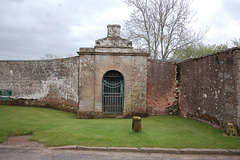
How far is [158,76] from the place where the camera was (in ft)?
35.3

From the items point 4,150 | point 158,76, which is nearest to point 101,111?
point 158,76

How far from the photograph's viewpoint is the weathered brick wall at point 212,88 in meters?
6.61

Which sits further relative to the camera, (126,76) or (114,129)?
(126,76)

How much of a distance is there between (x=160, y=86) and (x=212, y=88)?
338 centimetres

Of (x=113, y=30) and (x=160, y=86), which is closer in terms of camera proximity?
(x=113, y=30)

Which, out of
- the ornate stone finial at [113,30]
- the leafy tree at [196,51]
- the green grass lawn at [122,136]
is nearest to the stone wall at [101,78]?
the ornate stone finial at [113,30]

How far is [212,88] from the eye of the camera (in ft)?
25.3

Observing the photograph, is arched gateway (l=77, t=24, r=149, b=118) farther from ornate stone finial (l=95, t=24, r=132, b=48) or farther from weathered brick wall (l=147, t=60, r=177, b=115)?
weathered brick wall (l=147, t=60, r=177, b=115)

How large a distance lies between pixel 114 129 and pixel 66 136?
1.76 m

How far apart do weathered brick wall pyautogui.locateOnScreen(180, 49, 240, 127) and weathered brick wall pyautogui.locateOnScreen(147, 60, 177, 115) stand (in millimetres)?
652

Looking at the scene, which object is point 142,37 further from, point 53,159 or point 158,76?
point 53,159

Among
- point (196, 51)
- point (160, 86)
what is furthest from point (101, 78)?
point (196, 51)

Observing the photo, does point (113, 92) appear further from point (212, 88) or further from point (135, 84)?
point (212, 88)

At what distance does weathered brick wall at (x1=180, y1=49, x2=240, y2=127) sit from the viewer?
661 centimetres
